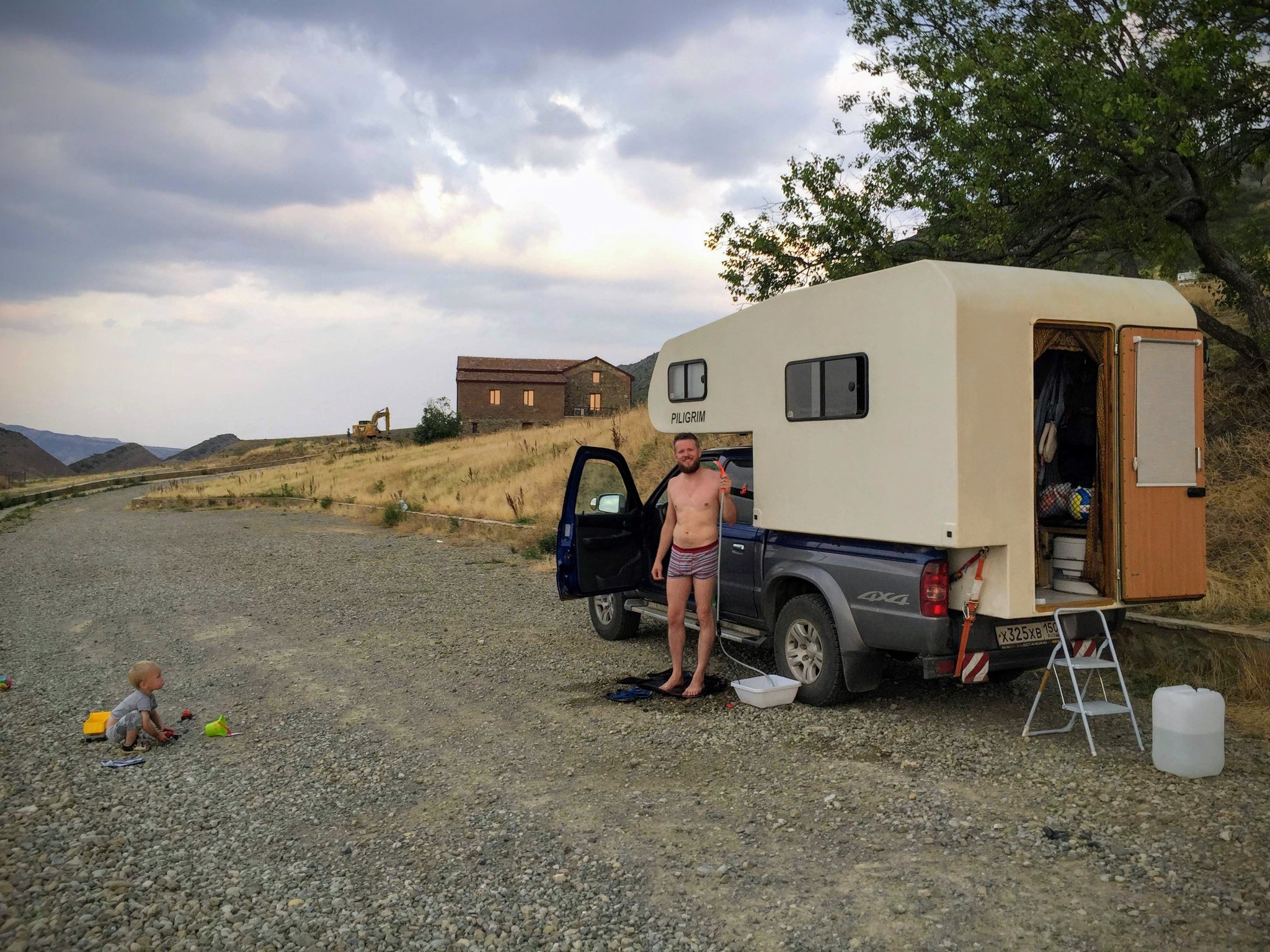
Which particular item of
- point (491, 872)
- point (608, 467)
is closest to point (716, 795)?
point (491, 872)

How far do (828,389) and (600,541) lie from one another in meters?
2.73

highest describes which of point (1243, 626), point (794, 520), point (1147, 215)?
point (1147, 215)

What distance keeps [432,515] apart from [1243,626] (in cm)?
1883

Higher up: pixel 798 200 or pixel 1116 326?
pixel 798 200

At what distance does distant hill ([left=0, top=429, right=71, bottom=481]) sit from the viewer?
67.4 meters

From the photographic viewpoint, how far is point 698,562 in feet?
23.6

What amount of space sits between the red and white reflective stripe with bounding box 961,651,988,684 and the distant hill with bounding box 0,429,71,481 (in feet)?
226

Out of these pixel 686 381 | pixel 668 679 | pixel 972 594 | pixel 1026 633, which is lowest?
pixel 668 679

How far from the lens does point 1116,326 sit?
6273 mm

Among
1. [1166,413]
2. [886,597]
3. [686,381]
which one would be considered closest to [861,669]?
[886,597]

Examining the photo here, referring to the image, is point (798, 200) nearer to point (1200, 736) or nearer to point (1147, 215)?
point (1147, 215)

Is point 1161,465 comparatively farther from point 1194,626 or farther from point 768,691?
point 768,691

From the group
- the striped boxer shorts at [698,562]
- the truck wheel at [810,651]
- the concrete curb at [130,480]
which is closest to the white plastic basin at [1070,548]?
the truck wheel at [810,651]

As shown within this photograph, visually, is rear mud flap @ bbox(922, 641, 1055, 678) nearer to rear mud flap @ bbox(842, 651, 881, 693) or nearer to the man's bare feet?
rear mud flap @ bbox(842, 651, 881, 693)
